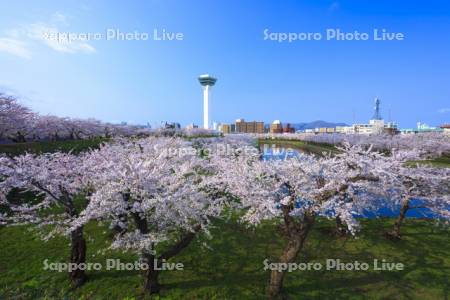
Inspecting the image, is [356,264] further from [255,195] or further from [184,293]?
[184,293]

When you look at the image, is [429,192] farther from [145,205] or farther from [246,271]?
[145,205]

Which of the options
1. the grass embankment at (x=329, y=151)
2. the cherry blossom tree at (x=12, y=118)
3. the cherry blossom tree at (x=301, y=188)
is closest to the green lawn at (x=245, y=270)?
the cherry blossom tree at (x=301, y=188)

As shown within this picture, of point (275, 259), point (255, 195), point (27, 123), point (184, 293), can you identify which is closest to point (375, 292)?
point (275, 259)

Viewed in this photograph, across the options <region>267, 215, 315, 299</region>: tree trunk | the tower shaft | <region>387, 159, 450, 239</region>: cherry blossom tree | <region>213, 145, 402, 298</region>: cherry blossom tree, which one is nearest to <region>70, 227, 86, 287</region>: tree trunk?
<region>213, 145, 402, 298</region>: cherry blossom tree

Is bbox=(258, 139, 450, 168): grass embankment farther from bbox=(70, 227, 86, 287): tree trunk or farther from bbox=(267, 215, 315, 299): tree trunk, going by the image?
bbox=(70, 227, 86, 287): tree trunk

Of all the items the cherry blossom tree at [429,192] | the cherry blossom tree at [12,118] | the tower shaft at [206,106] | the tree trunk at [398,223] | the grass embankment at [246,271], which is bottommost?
the grass embankment at [246,271]

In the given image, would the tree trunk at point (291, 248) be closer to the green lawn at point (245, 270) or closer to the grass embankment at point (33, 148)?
the green lawn at point (245, 270)
